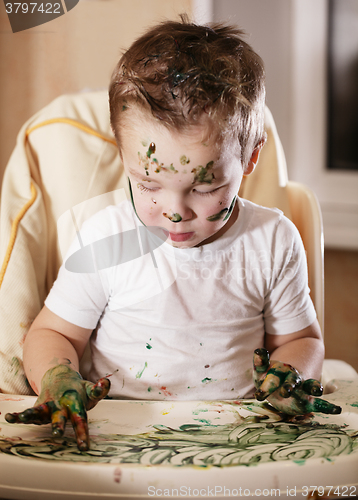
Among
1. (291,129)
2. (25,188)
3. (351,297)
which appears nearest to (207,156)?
(25,188)

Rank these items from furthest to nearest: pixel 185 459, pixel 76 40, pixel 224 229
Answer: pixel 224 229 < pixel 76 40 < pixel 185 459

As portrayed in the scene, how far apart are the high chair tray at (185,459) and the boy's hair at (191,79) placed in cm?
23

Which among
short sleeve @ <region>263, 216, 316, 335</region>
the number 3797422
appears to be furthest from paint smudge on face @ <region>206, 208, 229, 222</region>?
the number 3797422

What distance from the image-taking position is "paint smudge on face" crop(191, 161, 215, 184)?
37 cm

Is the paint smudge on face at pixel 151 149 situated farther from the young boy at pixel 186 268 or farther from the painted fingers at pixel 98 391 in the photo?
the painted fingers at pixel 98 391

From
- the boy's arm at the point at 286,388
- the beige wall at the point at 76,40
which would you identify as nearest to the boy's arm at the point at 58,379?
the boy's arm at the point at 286,388

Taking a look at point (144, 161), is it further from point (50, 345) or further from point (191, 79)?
point (50, 345)

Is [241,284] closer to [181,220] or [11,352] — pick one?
[181,220]

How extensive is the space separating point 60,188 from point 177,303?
0.21m

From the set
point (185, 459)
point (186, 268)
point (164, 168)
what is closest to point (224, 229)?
point (186, 268)

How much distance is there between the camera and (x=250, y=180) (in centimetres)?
61

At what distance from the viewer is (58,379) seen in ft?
1.26

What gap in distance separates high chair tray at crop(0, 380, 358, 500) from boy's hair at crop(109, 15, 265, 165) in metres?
0.23

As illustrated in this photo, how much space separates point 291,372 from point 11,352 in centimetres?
30
